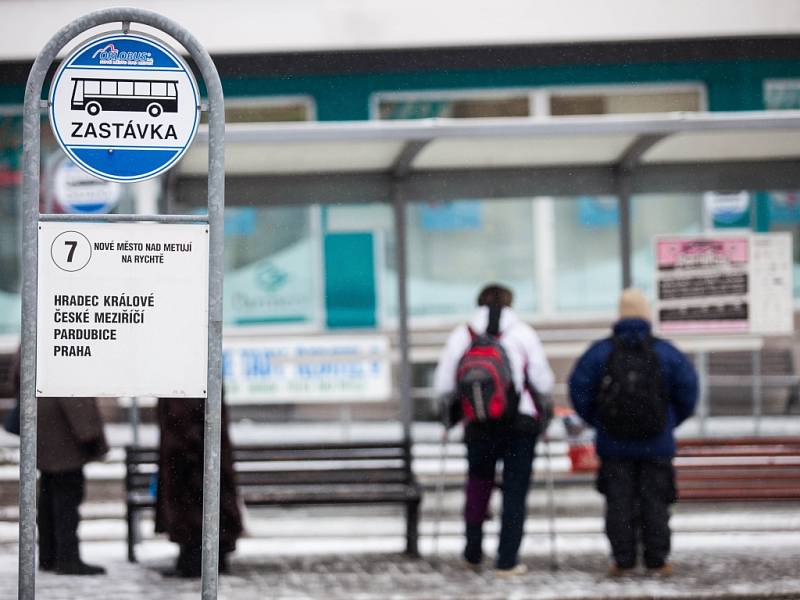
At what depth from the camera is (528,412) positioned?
7.64m

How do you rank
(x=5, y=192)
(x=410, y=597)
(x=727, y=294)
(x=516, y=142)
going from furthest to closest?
(x=5, y=192), (x=727, y=294), (x=516, y=142), (x=410, y=597)

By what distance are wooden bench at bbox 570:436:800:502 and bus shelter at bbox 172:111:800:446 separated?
123 cm

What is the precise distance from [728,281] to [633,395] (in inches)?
77.0

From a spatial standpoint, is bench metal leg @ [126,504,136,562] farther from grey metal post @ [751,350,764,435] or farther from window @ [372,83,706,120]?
window @ [372,83,706,120]

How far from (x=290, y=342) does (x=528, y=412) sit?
280 centimetres

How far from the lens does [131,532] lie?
320 inches

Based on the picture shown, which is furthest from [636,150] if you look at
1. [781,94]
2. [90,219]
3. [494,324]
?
[781,94]

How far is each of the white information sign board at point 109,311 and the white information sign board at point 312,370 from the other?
Result: 5.27 m

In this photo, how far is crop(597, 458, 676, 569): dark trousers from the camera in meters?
7.38

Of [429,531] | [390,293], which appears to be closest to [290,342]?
[390,293]

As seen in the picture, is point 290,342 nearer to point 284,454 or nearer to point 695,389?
point 284,454

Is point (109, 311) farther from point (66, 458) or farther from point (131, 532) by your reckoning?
point (131, 532)

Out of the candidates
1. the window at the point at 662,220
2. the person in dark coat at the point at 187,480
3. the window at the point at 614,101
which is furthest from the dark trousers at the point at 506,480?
the window at the point at 614,101

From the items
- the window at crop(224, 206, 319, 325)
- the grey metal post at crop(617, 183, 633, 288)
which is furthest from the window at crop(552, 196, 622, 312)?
the grey metal post at crop(617, 183, 633, 288)
